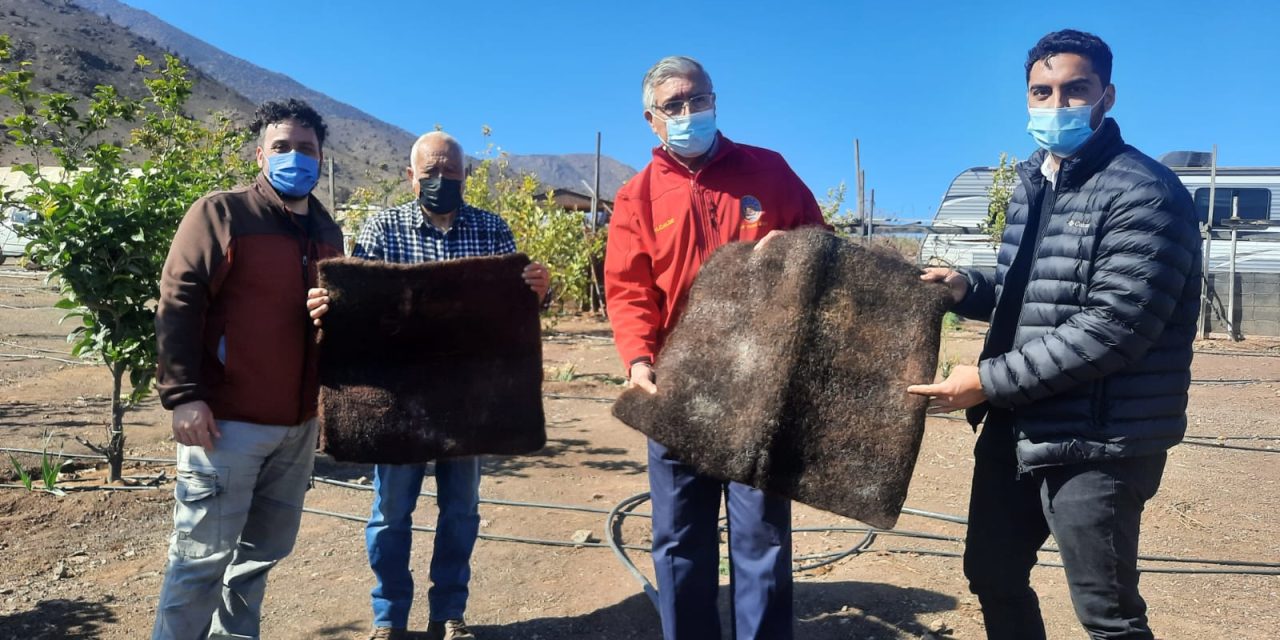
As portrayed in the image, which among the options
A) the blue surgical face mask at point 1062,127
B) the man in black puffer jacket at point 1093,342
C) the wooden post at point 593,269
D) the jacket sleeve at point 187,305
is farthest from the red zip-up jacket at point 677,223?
the wooden post at point 593,269

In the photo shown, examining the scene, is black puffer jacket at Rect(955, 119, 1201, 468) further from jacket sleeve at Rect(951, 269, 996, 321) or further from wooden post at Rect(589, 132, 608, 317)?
wooden post at Rect(589, 132, 608, 317)

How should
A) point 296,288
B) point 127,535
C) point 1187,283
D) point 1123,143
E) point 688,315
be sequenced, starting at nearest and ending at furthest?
point 1187,283, point 1123,143, point 688,315, point 296,288, point 127,535

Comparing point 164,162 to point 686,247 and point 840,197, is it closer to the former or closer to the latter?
point 686,247

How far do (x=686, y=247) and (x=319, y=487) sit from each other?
3.58m

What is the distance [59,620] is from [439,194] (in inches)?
89.7

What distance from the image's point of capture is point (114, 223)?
4.33 metres

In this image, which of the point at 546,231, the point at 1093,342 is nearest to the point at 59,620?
the point at 1093,342

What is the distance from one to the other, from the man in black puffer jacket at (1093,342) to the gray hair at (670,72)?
36.4 inches

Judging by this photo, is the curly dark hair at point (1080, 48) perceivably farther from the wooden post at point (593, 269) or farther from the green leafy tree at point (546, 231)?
the wooden post at point (593, 269)

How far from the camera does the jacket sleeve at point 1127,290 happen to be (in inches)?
78.6

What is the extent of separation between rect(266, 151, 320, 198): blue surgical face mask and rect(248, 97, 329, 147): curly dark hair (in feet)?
0.42

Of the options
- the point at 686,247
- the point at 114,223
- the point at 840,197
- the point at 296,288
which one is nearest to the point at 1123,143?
the point at 686,247

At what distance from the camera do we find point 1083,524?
6.96ft

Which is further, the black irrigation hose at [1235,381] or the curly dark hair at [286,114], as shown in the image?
the black irrigation hose at [1235,381]
